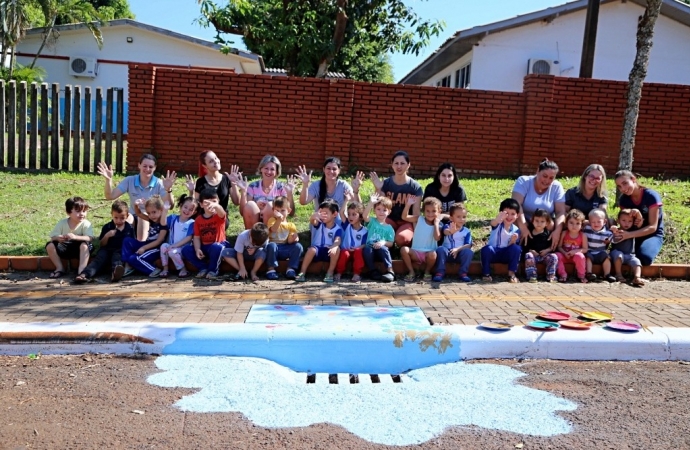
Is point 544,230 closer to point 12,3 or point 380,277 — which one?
point 380,277

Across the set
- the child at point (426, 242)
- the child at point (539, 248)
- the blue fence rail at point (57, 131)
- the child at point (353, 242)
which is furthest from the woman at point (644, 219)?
the blue fence rail at point (57, 131)

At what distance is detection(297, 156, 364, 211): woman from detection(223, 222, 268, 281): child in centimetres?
101

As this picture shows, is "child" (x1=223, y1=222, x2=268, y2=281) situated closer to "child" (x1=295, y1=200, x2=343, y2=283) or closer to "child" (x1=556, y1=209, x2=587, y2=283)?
"child" (x1=295, y1=200, x2=343, y2=283)

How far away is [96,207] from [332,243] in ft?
13.7

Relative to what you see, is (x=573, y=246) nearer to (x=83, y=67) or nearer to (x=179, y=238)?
(x=179, y=238)

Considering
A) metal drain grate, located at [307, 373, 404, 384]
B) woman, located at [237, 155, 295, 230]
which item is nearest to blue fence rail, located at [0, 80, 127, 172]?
woman, located at [237, 155, 295, 230]

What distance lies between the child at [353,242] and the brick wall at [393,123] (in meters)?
4.87

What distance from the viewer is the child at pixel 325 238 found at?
7.56 m

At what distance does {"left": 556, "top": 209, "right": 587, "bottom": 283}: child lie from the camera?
7738 mm

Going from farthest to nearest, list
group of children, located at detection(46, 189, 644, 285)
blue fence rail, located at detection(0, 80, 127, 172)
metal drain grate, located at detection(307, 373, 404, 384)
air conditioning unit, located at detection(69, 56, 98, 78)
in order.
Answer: air conditioning unit, located at detection(69, 56, 98, 78)
blue fence rail, located at detection(0, 80, 127, 172)
group of children, located at detection(46, 189, 644, 285)
metal drain grate, located at detection(307, 373, 404, 384)

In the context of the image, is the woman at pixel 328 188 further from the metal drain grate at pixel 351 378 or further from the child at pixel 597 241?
the metal drain grate at pixel 351 378

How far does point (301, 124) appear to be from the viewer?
494 inches

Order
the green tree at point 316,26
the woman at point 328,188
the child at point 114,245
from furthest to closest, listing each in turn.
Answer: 1. the green tree at point 316,26
2. the woman at point 328,188
3. the child at point 114,245

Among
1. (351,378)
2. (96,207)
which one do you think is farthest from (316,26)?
(351,378)
